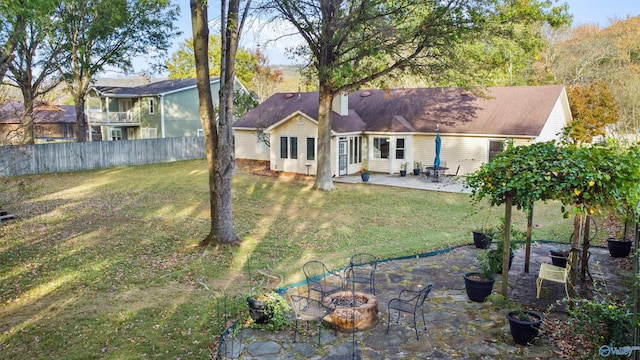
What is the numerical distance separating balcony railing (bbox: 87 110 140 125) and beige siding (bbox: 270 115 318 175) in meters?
15.9

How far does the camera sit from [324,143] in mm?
20094

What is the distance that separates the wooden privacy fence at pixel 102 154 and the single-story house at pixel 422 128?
881cm

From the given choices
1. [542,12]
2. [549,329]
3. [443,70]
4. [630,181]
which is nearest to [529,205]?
[630,181]

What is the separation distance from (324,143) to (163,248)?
34.4 feet

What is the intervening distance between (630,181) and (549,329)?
7.89 ft

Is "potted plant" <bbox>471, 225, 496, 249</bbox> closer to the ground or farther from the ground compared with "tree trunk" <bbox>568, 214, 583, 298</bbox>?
closer to the ground

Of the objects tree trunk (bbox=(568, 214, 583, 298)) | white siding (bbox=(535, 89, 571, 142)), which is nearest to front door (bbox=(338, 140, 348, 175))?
white siding (bbox=(535, 89, 571, 142))

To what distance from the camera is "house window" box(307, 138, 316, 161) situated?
76.8ft

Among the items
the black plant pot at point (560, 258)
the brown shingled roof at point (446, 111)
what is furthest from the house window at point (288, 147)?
the black plant pot at point (560, 258)

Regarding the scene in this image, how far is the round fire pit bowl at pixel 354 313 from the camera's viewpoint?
6.50 m

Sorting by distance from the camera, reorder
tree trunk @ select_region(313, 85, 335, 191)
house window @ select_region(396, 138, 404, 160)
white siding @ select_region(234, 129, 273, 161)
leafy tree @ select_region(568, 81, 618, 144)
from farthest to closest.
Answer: white siding @ select_region(234, 129, 273, 161) < leafy tree @ select_region(568, 81, 618, 144) < house window @ select_region(396, 138, 404, 160) < tree trunk @ select_region(313, 85, 335, 191)

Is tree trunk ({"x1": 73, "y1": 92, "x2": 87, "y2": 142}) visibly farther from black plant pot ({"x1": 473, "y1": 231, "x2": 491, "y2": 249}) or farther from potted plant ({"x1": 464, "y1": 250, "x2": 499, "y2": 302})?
potted plant ({"x1": 464, "y1": 250, "x2": 499, "y2": 302})

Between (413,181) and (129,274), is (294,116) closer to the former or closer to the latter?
(413,181)

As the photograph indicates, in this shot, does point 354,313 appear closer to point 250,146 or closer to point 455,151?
point 455,151
